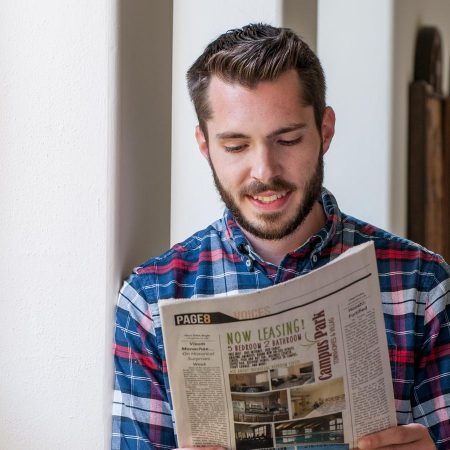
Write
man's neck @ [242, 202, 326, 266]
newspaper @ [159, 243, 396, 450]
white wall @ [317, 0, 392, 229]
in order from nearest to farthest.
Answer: newspaper @ [159, 243, 396, 450]
man's neck @ [242, 202, 326, 266]
white wall @ [317, 0, 392, 229]

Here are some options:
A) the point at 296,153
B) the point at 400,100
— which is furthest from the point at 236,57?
the point at 400,100

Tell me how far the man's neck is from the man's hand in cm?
37

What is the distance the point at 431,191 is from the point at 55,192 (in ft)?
8.68

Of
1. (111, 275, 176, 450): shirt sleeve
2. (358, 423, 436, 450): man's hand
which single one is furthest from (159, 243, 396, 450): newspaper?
(111, 275, 176, 450): shirt sleeve

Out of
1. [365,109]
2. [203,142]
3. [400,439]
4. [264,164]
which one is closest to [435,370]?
[400,439]

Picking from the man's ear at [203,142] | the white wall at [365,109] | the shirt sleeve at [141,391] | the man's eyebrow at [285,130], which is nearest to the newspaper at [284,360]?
the shirt sleeve at [141,391]

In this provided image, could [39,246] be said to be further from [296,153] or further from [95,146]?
[296,153]

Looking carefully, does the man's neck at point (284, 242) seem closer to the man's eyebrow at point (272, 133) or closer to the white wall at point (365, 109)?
the man's eyebrow at point (272, 133)

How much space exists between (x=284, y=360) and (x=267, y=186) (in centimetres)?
34

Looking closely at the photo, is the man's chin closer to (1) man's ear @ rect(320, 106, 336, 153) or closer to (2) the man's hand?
(1) man's ear @ rect(320, 106, 336, 153)

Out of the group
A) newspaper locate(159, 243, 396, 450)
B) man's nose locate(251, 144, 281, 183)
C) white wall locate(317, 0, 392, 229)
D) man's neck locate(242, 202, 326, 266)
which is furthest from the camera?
white wall locate(317, 0, 392, 229)

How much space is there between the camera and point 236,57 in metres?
1.52

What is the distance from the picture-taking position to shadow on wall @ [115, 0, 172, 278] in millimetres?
1556

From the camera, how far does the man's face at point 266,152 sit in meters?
1.48
